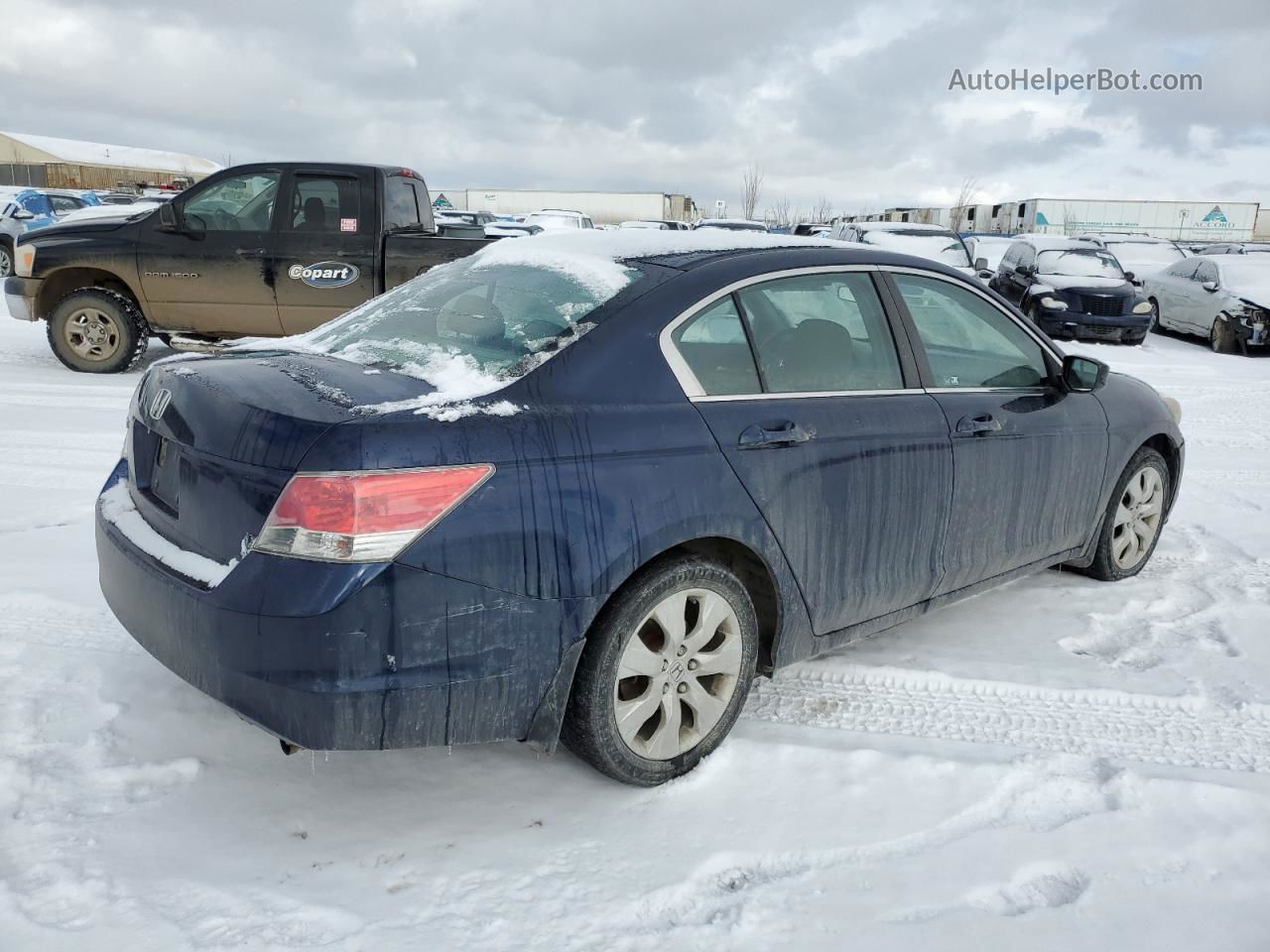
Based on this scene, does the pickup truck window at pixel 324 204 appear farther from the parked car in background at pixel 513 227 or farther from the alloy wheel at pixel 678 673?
the parked car in background at pixel 513 227

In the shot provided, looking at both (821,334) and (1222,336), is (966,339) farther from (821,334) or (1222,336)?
(1222,336)

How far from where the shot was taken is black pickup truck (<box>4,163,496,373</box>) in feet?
29.2

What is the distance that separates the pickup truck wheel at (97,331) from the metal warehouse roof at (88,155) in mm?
72941

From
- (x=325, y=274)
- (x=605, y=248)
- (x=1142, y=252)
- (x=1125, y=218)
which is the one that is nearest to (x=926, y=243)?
(x=1142, y=252)

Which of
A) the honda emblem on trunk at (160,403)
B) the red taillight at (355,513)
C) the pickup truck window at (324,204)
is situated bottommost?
the red taillight at (355,513)

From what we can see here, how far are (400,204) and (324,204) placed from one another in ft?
2.22

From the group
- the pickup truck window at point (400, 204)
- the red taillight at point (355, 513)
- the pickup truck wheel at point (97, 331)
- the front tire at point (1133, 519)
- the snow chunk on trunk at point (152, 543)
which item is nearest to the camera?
the red taillight at point (355, 513)

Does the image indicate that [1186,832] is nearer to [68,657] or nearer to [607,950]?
[607,950]

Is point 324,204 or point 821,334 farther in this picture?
point 324,204

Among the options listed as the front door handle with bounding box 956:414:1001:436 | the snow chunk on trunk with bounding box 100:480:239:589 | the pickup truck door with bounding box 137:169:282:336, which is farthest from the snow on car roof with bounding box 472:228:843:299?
the pickup truck door with bounding box 137:169:282:336

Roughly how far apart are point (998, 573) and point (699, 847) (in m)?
1.89

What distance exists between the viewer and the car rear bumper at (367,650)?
7.58 feet

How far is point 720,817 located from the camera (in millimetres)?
2828

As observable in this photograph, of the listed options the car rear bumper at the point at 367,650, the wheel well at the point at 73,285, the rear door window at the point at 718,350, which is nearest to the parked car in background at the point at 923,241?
the wheel well at the point at 73,285
